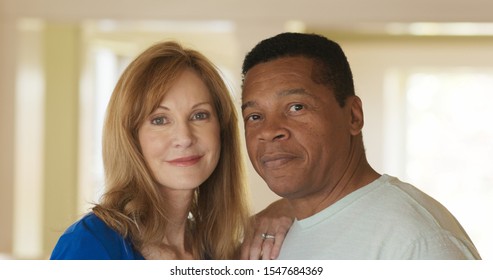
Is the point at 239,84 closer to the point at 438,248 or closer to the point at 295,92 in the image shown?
the point at 295,92

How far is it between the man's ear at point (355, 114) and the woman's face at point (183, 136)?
0.68 feet

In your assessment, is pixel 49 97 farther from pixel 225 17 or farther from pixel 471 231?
pixel 471 231

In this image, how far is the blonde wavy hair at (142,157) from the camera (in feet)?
3.61

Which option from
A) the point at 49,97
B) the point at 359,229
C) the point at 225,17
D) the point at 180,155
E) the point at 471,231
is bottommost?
the point at 471,231

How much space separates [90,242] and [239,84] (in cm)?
79

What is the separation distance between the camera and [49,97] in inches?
74.7

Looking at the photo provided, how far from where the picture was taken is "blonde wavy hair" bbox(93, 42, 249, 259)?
1100 mm

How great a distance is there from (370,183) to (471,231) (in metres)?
1.11

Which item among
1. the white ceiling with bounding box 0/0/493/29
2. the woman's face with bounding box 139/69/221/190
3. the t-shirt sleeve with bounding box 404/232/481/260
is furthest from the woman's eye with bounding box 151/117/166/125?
the white ceiling with bounding box 0/0/493/29

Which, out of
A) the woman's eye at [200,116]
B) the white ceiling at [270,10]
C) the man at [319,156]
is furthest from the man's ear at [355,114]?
the white ceiling at [270,10]

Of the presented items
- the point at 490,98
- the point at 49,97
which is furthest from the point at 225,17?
the point at 490,98

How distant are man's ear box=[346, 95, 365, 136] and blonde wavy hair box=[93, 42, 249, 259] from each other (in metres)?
0.19

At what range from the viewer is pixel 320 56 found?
1.09 meters

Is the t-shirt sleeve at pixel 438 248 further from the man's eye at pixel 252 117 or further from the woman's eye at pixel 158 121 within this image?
the woman's eye at pixel 158 121
